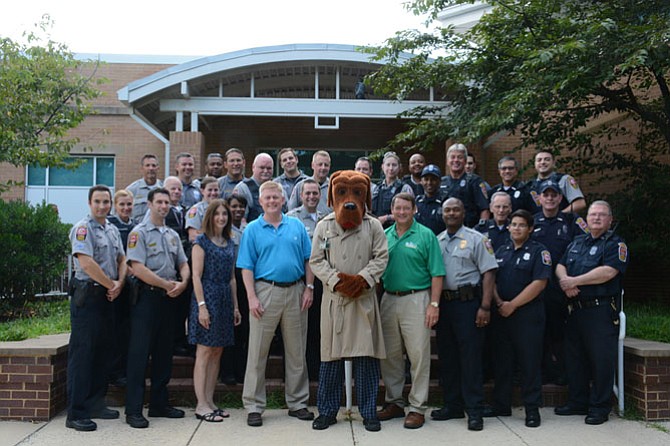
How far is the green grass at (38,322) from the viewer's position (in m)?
6.19

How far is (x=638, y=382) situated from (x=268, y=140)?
10929 mm

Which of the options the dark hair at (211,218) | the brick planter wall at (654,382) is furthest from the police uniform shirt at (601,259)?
the dark hair at (211,218)

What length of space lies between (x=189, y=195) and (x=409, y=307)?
306 centimetres

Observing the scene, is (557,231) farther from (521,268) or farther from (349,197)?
(349,197)

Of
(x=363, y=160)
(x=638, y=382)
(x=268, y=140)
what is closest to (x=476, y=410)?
(x=638, y=382)

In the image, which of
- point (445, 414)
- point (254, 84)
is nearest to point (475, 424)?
point (445, 414)

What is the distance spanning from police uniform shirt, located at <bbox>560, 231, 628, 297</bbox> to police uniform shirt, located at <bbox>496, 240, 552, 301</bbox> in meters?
0.33

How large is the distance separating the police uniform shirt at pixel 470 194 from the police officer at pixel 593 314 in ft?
3.73

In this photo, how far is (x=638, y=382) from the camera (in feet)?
18.6

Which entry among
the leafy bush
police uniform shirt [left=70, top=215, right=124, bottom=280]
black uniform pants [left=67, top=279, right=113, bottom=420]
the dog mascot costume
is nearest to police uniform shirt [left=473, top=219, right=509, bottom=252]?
the dog mascot costume

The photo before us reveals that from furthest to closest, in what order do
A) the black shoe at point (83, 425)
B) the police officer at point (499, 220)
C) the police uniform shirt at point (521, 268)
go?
the police officer at point (499, 220) < the police uniform shirt at point (521, 268) < the black shoe at point (83, 425)

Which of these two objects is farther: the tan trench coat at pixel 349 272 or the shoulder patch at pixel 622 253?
the shoulder patch at pixel 622 253

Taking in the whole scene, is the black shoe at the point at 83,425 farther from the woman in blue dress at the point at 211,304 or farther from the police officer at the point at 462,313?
the police officer at the point at 462,313

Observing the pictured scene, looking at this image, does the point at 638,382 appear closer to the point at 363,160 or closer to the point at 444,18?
the point at 363,160
